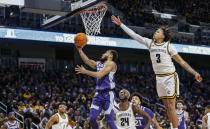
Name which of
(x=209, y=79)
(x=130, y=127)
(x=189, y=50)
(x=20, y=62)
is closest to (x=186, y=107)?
(x=189, y=50)

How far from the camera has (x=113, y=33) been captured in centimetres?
1958

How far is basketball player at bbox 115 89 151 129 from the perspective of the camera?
647 cm

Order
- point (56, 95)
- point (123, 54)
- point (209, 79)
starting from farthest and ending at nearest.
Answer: point (209, 79) → point (123, 54) → point (56, 95)

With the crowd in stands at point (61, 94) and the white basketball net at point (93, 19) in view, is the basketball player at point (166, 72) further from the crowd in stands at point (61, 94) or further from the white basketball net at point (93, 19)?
the white basketball net at point (93, 19)

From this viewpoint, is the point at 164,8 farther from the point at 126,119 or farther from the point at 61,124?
the point at 126,119

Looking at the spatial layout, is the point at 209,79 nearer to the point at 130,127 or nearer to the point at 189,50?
the point at 189,50

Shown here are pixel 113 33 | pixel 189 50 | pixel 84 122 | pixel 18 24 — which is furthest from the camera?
pixel 189 50

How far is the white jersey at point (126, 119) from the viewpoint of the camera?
6.46m

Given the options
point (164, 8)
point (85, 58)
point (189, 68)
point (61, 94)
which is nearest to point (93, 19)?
point (61, 94)

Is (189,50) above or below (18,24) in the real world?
below

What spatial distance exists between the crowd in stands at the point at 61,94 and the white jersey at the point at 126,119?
19.8 feet

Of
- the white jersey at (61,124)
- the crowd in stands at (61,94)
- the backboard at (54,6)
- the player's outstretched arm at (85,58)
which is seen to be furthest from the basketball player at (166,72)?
the crowd in stands at (61,94)

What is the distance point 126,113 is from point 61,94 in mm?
10134

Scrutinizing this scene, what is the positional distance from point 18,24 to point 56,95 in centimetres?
412
